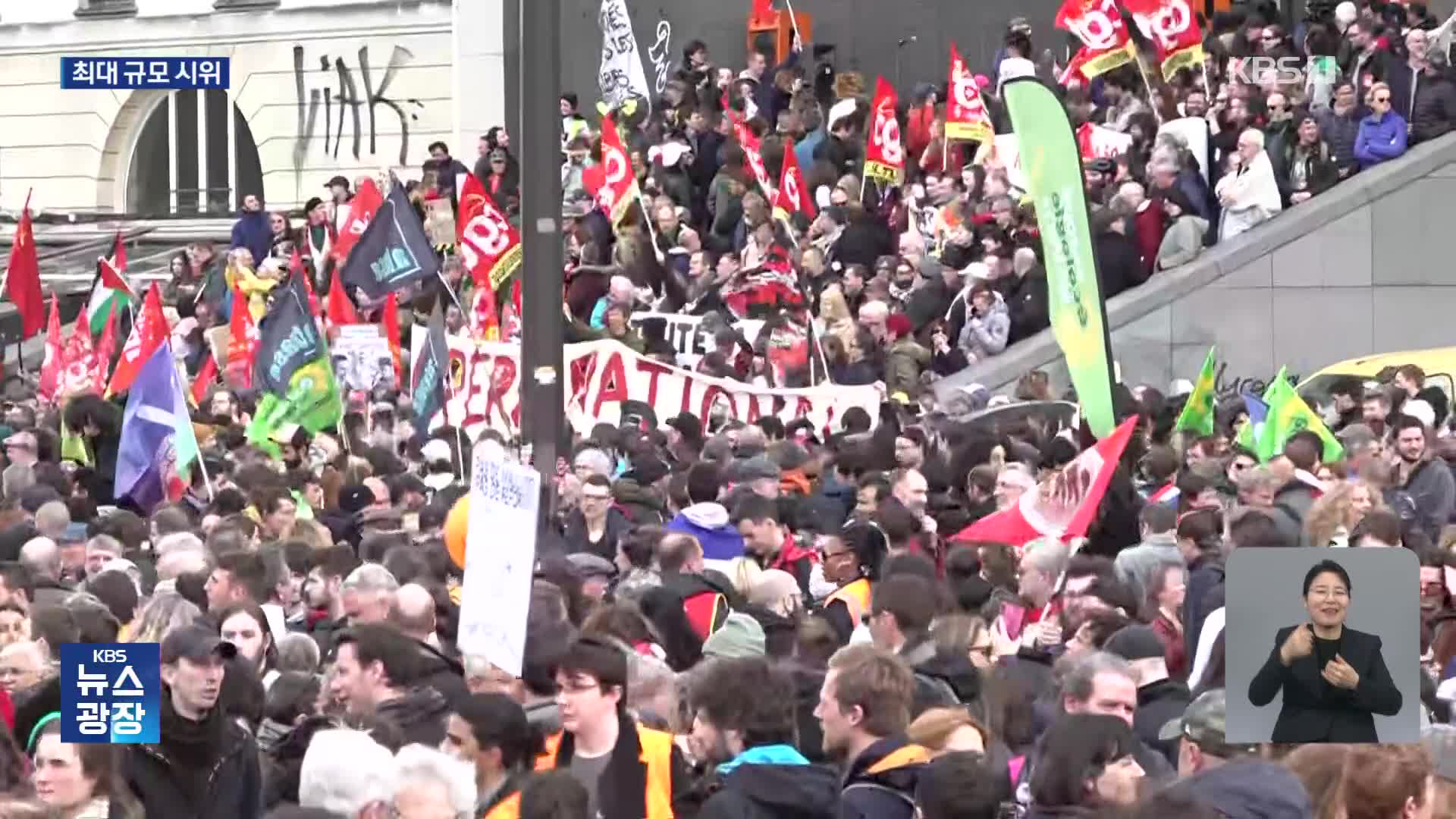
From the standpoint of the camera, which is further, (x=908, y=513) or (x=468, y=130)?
(x=468, y=130)

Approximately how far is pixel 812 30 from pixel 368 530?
2065cm

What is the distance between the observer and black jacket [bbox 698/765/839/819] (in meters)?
7.27

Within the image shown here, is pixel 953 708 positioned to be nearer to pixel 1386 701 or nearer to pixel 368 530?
pixel 1386 701

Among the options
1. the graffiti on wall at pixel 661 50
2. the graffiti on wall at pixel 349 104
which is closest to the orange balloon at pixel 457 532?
the graffiti on wall at pixel 661 50

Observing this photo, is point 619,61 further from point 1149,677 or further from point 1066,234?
point 1149,677

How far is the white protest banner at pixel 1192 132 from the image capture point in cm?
2206

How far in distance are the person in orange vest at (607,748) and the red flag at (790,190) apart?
15.9m

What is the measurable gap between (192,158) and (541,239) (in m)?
28.4

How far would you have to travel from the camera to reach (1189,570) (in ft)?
34.8

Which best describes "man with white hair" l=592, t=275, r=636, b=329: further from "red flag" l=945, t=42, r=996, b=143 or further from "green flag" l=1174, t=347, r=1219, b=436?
"green flag" l=1174, t=347, r=1219, b=436

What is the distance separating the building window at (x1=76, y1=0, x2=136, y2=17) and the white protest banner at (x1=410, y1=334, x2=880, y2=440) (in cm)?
2057

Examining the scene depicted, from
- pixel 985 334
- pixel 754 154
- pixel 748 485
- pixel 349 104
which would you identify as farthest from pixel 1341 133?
pixel 349 104

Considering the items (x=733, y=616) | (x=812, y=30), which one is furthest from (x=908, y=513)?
(x=812, y=30)

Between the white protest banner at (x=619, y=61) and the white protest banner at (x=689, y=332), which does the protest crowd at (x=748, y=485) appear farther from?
the white protest banner at (x=619, y=61)
